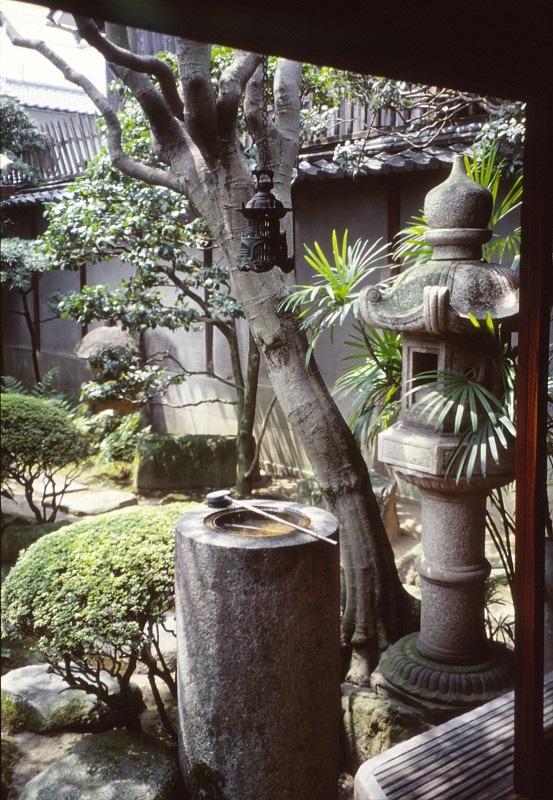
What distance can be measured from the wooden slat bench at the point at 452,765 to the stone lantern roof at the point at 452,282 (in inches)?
78.9

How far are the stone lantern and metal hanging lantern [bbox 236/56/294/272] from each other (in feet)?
2.01

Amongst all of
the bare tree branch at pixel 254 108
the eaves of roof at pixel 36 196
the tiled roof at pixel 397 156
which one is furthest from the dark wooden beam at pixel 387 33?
the eaves of roof at pixel 36 196

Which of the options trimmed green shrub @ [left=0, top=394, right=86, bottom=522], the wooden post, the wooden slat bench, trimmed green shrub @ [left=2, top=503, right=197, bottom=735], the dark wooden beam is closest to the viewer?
the dark wooden beam

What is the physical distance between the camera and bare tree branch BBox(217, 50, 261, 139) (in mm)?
5223

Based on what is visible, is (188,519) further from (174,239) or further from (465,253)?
(174,239)

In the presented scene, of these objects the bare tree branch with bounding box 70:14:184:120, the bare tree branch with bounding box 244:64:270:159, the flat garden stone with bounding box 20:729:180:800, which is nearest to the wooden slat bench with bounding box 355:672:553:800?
the flat garden stone with bounding box 20:729:180:800

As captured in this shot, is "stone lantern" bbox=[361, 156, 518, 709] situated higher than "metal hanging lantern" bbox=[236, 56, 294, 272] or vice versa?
"metal hanging lantern" bbox=[236, 56, 294, 272]

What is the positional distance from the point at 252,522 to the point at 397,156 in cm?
490

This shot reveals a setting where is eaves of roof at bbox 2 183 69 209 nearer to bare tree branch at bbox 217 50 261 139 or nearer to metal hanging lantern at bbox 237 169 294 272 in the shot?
bare tree branch at bbox 217 50 261 139

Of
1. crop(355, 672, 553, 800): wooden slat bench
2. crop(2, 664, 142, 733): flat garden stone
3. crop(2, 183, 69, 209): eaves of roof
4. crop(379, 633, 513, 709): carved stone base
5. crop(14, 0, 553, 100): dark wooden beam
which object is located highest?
crop(2, 183, 69, 209): eaves of roof

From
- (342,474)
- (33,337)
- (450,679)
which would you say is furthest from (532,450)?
(33,337)

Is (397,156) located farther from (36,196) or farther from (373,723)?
(36,196)

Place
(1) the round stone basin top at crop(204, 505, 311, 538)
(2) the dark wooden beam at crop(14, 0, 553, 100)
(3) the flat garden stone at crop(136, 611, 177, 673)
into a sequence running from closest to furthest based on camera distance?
(2) the dark wooden beam at crop(14, 0, 553, 100), (1) the round stone basin top at crop(204, 505, 311, 538), (3) the flat garden stone at crop(136, 611, 177, 673)

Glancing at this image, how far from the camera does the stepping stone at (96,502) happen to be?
9812 mm
